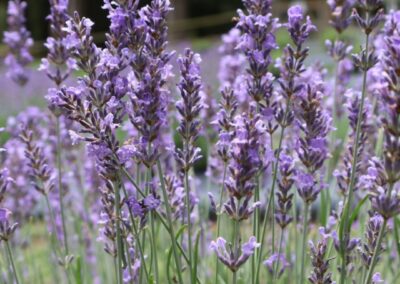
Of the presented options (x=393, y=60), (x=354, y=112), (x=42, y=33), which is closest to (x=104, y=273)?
(x=354, y=112)

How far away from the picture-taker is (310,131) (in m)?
1.86

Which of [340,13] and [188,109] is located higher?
[340,13]

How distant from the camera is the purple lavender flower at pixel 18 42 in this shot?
3.38 m

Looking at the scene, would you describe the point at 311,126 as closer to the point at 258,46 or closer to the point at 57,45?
the point at 258,46

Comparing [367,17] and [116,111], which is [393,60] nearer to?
[367,17]

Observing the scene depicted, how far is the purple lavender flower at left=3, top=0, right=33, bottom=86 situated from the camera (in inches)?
133

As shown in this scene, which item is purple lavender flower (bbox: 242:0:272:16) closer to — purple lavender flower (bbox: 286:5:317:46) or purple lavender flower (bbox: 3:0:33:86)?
purple lavender flower (bbox: 286:5:317:46)

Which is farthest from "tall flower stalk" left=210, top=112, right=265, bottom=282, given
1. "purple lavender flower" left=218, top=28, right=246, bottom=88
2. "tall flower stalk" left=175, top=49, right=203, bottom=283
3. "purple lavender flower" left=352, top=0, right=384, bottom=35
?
"purple lavender flower" left=218, top=28, right=246, bottom=88

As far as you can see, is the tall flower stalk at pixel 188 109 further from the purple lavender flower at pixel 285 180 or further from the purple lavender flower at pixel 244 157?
the purple lavender flower at pixel 285 180

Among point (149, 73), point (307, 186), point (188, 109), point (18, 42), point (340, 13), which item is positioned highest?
point (18, 42)

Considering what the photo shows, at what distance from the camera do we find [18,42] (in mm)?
3428

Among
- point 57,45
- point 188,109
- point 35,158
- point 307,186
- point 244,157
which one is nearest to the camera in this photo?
point 244,157

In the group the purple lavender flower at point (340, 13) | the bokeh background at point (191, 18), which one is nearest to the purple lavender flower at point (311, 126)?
Answer: the purple lavender flower at point (340, 13)

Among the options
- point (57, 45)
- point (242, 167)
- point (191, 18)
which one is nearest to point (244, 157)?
point (242, 167)
